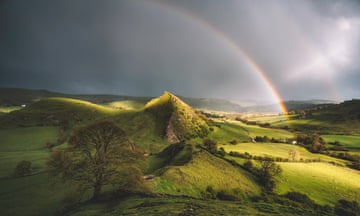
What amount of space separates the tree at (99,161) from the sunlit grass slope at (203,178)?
767 centimetres

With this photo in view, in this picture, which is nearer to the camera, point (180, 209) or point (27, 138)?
point (180, 209)

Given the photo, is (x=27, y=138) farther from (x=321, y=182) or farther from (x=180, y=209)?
(x=321, y=182)

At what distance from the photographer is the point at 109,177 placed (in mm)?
45000

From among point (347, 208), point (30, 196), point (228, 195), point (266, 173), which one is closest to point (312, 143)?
point (347, 208)

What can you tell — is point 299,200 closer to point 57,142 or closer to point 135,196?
point 135,196

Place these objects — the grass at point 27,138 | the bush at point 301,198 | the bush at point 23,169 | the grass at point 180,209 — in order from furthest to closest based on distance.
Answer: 1. the grass at point 27,138
2. the bush at point 23,169
3. the bush at point 301,198
4. the grass at point 180,209

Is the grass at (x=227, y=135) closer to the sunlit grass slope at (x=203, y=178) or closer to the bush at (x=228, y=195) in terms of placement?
the sunlit grass slope at (x=203, y=178)

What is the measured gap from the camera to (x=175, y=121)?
543 ft

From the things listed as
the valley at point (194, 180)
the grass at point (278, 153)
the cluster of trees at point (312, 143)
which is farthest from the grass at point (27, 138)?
the cluster of trees at point (312, 143)

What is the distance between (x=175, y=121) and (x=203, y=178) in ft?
349

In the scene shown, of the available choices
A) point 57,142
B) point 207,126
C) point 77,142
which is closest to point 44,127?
point 57,142

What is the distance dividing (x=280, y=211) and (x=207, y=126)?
13978 centimetres

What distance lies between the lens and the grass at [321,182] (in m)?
71.7

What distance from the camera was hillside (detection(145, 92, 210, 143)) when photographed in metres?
156
